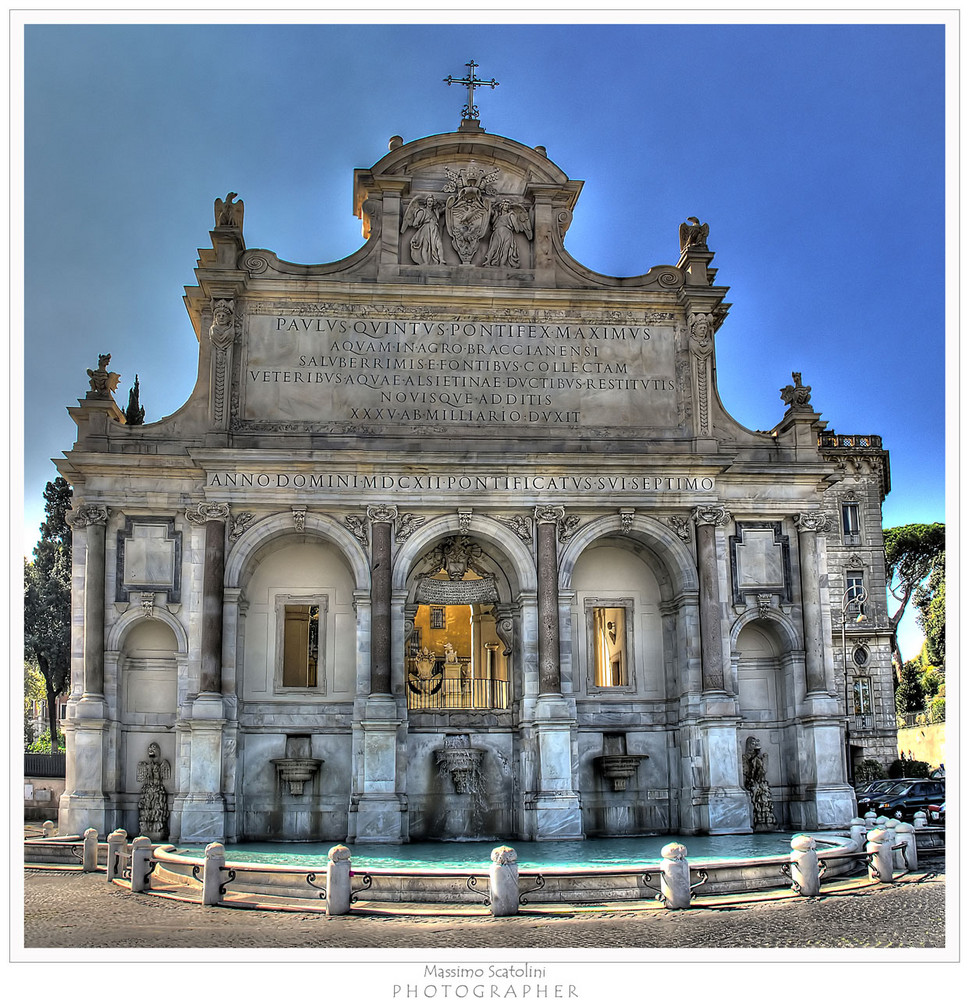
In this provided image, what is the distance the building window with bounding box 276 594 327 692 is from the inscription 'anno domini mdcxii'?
5.01 meters

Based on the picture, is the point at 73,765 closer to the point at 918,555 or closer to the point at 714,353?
the point at 714,353

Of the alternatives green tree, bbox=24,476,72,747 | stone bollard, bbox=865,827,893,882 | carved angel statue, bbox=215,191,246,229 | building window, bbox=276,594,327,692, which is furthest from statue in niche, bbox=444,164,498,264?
green tree, bbox=24,476,72,747

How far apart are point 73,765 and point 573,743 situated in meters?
12.4

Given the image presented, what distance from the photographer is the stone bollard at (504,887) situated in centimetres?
1620

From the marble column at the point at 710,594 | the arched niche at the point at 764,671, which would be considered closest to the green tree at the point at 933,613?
the arched niche at the point at 764,671

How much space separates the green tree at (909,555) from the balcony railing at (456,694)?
3793 centimetres

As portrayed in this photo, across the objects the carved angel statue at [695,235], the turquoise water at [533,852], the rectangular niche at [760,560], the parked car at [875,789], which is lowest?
the parked car at [875,789]

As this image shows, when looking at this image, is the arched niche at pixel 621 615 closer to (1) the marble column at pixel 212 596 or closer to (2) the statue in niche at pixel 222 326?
(1) the marble column at pixel 212 596

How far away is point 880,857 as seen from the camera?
1895 centimetres

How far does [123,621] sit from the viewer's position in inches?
1122

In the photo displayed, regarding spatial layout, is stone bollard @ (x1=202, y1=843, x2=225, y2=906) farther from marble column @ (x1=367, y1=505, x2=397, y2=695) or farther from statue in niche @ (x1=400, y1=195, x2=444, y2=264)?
statue in niche @ (x1=400, y1=195, x2=444, y2=264)

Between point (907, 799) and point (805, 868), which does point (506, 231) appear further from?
point (907, 799)

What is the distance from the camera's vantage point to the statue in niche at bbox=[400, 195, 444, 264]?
103ft

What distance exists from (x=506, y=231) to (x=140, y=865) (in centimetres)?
1959
